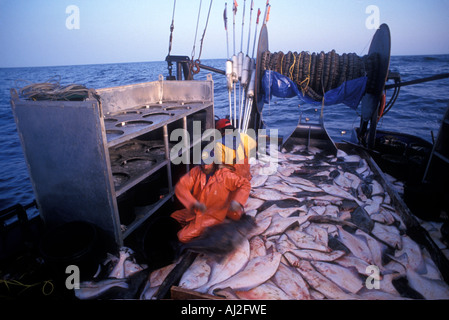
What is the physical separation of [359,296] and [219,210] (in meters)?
2.10

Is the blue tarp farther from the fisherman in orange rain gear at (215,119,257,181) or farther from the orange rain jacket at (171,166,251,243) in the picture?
the orange rain jacket at (171,166,251,243)

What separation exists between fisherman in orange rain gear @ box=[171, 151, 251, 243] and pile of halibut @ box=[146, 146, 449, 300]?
0.46m

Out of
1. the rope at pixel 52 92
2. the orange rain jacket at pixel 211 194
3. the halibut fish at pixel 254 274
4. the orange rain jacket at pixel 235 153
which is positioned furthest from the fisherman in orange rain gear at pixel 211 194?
the rope at pixel 52 92

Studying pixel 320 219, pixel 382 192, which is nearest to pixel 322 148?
pixel 382 192

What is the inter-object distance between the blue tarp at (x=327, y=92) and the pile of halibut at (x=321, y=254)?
7.94 ft

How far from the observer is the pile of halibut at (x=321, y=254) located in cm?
274

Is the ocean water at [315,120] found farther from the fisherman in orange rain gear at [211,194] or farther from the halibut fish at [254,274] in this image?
the halibut fish at [254,274]

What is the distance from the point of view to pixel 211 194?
3840mm

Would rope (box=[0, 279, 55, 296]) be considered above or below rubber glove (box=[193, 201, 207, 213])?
below

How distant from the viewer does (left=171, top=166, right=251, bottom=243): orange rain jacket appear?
3.76 meters

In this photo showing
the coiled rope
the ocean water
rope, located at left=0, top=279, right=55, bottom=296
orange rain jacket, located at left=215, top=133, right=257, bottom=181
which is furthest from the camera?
the ocean water

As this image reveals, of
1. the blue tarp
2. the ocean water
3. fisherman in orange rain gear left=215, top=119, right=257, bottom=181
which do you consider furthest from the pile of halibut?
the ocean water

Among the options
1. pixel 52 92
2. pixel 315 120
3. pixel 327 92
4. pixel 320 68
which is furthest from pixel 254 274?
pixel 315 120

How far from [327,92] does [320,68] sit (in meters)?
0.64
